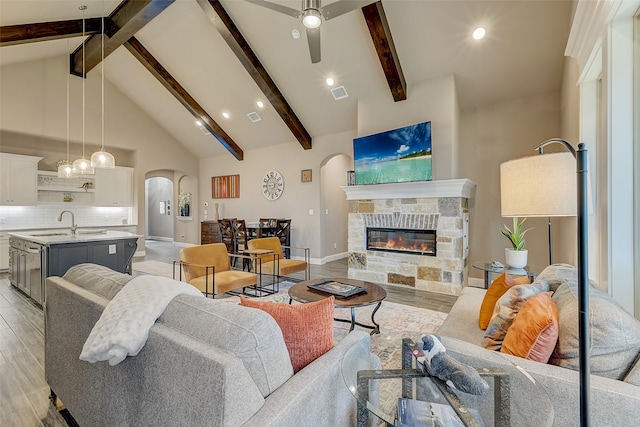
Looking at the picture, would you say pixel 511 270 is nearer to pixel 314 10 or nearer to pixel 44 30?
pixel 314 10

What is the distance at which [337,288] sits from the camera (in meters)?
2.66

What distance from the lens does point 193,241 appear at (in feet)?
30.4

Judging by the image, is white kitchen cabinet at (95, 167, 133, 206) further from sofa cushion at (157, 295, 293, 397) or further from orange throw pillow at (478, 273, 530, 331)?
orange throw pillow at (478, 273, 530, 331)

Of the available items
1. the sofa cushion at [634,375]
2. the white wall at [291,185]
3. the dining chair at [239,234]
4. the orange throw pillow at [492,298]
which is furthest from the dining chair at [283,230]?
the sofa cushion at [634,375]

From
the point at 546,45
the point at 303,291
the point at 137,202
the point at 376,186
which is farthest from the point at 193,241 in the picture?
the point at 546,45

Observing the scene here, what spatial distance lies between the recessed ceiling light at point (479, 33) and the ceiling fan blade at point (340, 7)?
1.96 m

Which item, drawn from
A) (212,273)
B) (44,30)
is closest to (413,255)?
(212,273)

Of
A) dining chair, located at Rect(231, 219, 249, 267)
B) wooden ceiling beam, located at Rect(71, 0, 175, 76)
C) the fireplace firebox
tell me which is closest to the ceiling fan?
wooden ceiling beam, located at Rect(71, 0, 175, 76)

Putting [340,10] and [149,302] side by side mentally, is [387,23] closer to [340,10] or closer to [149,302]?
[340,10]

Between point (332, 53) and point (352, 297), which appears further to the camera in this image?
point (332, 53)

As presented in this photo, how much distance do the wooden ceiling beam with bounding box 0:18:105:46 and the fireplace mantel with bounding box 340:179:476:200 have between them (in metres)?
5.09

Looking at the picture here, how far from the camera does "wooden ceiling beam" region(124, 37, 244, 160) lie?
5.61 m

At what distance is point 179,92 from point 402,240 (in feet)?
18.4

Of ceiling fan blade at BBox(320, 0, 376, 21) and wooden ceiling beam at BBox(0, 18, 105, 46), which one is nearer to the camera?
ceiling fan blade at BBox(320, 0, 376, 21)
